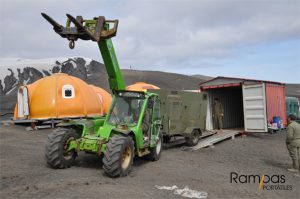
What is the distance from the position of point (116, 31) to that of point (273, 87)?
10.9 m

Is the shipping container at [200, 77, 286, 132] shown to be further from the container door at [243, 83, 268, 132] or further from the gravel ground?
the gravel ground

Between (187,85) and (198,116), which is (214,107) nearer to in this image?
(198,116)

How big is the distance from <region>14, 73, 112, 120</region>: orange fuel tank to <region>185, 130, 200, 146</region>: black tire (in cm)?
753

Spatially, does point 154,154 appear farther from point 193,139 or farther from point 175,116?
point 193,139

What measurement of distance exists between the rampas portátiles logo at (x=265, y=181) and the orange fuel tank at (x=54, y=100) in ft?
37.9

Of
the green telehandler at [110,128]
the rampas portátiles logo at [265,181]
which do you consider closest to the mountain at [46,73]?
the green telehandler at [110,128]

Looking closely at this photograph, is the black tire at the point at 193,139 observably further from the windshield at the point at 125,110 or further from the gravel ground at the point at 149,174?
the windshield at the point at 125,110

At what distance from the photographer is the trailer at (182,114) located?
12.1 meters

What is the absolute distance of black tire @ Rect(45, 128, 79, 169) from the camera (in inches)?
313

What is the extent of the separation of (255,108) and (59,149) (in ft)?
34.7

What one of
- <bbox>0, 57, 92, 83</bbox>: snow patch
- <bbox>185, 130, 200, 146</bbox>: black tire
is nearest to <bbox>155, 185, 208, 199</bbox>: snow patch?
<bbox>185, 130, 200, 146</bbox>: black tire

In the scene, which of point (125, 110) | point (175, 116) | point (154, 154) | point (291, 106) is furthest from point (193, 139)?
point (291, 106)

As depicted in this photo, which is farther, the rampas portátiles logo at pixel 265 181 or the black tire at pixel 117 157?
the rampas portátiles logo at pixel 265 181

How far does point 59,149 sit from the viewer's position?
797 cm
